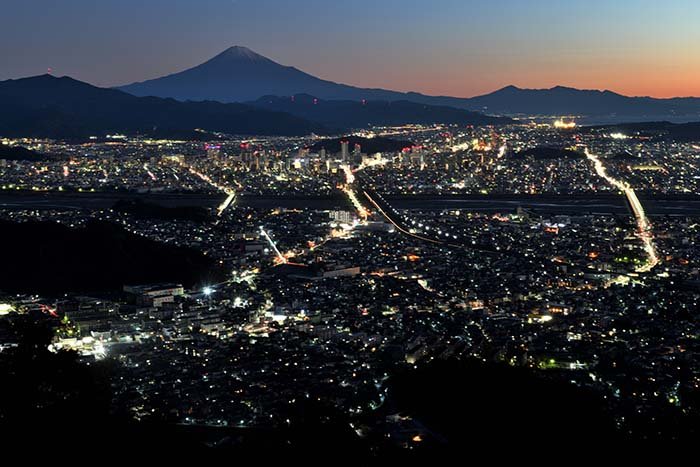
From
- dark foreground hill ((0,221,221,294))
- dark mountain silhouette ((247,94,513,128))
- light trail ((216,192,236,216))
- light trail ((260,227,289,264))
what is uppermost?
dark foreground hill ((0,221,221,294))

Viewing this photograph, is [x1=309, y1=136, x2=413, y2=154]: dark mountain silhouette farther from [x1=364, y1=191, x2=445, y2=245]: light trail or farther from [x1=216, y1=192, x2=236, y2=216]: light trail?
[x1=364, y1=191, x2=445, y2=245]: light trail

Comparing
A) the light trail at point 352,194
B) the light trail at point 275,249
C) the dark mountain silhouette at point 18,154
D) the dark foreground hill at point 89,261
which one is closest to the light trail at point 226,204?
the light trail at point 352,194

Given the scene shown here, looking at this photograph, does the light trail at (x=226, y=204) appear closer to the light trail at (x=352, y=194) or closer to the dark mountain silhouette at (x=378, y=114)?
the light trail at (x=352, y=194)

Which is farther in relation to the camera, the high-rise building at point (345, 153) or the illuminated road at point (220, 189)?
the high-rise building at point (345, 153)

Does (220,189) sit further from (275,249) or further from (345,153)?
(275,249)

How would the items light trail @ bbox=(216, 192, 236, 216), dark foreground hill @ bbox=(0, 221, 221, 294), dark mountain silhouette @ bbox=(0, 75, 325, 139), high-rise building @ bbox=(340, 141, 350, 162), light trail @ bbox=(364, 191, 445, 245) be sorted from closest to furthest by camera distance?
dark foreground hill @ bbox=(0, 221, 221, 294), light trail @ bbox=(364, 191, 445, 245), light trail @ bbox=(216, 192, 236, 216), high-rise building @ bbox=(340, 141, 350, 162), dark mountain silhouette @ bbox=(0, 75, 325, 139)

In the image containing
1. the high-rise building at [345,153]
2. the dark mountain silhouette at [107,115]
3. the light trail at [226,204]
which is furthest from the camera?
the dark mountain silhouette at [107,115]

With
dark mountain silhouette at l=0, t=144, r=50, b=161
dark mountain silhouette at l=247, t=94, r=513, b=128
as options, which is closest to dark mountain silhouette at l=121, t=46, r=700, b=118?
dark mountain silhouette at l=247, t=94, r=513, b=128
